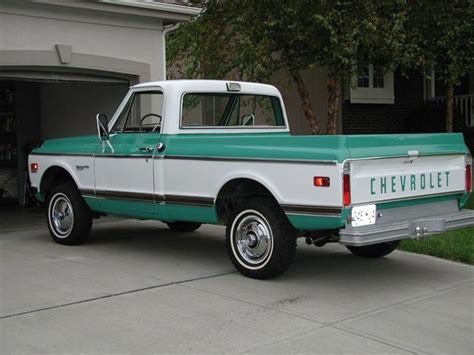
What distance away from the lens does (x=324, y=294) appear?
6102 mm

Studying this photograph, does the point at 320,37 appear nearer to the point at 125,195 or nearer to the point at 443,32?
the point at 443,32

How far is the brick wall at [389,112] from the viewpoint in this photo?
53.2 feet

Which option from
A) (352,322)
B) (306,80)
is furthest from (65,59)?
(306,80)

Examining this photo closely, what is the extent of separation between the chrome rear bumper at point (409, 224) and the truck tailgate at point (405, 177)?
168mm

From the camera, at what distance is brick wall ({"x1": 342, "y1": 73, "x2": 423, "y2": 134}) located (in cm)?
1622

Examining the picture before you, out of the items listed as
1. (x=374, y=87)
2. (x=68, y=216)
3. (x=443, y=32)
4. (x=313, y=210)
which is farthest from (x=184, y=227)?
(x=374, y=87)

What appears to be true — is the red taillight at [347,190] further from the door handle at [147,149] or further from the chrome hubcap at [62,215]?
the chrome hubcap at [62,215]

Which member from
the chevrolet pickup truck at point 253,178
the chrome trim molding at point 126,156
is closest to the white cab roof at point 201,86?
the chevrolet pickup truck at point 253,178

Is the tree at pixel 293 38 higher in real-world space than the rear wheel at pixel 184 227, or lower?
higher

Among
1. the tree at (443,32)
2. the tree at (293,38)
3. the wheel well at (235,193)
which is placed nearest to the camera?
the wheel well at (235,193)

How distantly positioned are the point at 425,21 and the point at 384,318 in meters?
7.39

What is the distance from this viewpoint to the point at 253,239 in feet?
21.3

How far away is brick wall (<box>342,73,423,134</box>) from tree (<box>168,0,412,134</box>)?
14.2 ft

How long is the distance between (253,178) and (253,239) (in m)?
0.65
